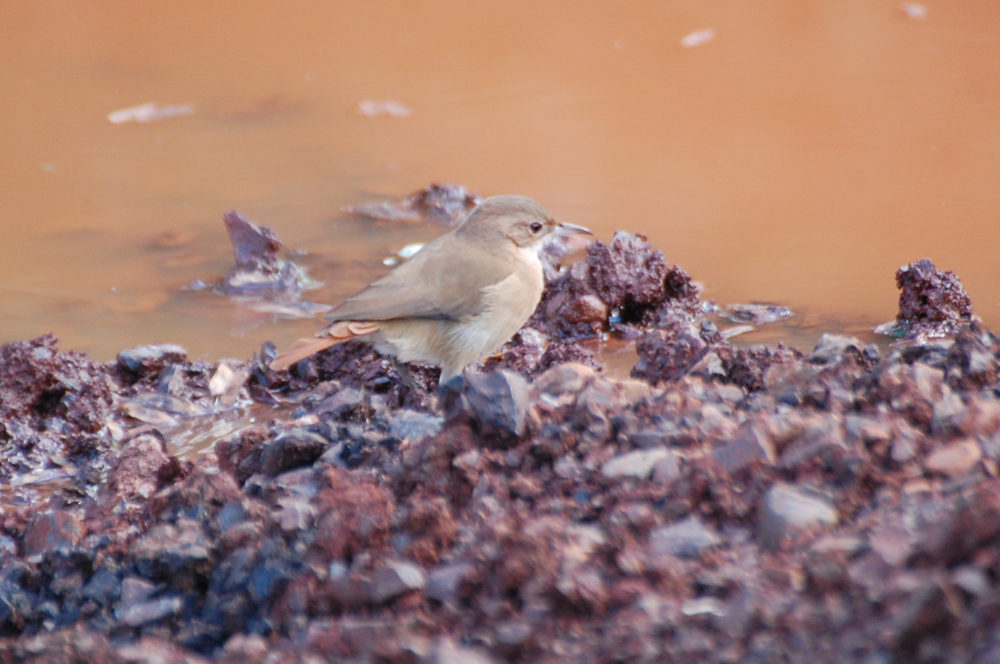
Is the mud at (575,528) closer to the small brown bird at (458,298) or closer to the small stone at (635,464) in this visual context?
the small stone at (635,464)

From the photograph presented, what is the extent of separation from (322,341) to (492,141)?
387 centimetres

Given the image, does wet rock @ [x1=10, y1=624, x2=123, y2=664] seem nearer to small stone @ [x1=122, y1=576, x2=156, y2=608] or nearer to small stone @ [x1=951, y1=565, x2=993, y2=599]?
small stone @ [x1=122, y1=576, x2=156, y2=608]

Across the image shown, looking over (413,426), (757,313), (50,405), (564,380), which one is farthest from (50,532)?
(757,313)

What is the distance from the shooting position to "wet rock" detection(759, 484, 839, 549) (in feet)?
8.69

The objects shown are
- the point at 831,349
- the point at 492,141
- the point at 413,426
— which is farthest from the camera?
the point at 492,141

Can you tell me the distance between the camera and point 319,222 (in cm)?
802

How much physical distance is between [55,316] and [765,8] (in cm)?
681

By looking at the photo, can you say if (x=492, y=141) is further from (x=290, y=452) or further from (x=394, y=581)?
(x=394, y=581)

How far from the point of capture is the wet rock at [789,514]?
8.69ft

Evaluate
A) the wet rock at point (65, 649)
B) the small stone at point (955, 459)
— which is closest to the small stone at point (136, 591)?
the wet rock at point (65, 649)

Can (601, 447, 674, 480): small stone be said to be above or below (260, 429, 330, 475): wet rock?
above

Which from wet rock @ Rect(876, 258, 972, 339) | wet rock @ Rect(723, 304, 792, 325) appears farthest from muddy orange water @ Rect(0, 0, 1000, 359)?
wet rock @ Rect(876, 258, 972, 339)

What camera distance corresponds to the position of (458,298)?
19.2 feet

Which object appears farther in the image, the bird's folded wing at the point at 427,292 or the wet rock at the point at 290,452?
the bird's folded wing at the point at 427,292
